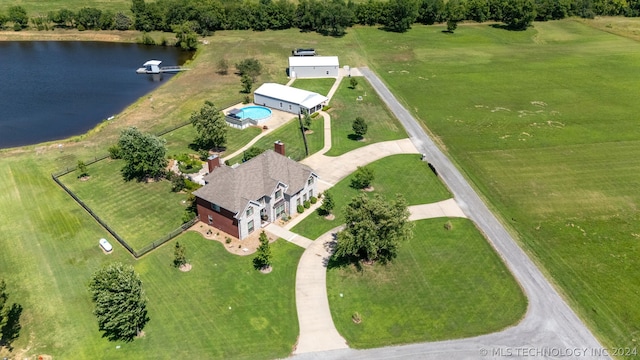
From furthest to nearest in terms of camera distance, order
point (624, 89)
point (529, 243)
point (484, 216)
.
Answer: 1. point (624, 89)
2. point (484, 216)
3. point (529, 243)

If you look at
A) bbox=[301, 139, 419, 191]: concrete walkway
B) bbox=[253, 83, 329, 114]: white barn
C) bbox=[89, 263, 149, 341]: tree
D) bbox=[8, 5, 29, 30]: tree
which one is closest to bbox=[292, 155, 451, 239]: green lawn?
bbox=[301, 139, 419, 191]: concrete walkway

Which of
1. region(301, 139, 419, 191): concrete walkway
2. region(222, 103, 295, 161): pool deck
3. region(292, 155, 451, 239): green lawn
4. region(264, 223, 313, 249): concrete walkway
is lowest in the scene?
region(264, 223, 313, 249): concrete walkway

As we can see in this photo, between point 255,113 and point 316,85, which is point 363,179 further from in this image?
point 316,85

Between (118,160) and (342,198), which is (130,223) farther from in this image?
(342,198)

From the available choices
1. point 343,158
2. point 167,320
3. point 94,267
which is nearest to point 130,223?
point 94,267

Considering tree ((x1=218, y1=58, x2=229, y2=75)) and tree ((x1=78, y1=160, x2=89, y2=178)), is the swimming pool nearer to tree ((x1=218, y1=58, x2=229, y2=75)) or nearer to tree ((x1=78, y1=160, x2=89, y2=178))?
tree ((x1=218, y1=58, x2=229, y2=75))

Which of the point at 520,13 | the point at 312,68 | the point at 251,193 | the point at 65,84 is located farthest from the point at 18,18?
the point at 520,13

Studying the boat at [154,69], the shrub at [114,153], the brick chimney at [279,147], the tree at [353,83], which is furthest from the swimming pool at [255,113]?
the boat at [154,69]
